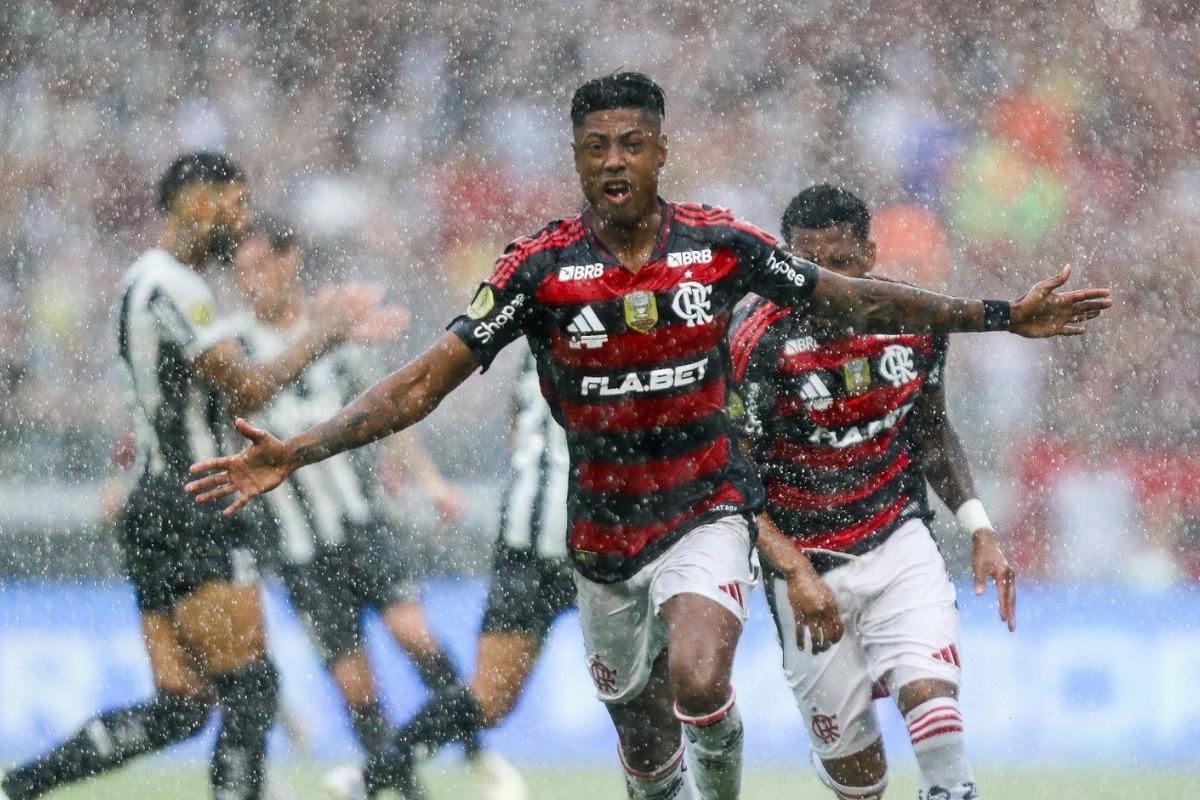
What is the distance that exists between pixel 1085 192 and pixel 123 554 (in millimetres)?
7234

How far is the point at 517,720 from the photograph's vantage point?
6973mm

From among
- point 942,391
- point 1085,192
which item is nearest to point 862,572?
point 942,391

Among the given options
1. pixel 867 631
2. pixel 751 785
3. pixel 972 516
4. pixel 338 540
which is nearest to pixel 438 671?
pixel 338 540

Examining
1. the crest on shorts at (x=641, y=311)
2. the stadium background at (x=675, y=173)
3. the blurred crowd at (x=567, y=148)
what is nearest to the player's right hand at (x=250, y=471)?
the crest on shorts at (x=641, y=311)

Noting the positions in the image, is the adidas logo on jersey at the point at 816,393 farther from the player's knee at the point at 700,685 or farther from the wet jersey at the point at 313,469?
the wet jersey at the point at 313,469

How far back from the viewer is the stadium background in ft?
28.6

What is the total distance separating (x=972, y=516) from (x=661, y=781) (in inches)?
45.4

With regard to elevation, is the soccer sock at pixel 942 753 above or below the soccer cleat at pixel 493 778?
above

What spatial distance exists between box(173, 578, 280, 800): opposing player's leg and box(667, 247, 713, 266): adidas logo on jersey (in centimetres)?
198

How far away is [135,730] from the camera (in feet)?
17.9

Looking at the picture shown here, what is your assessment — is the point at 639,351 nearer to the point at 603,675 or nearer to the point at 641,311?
the point at 641,311

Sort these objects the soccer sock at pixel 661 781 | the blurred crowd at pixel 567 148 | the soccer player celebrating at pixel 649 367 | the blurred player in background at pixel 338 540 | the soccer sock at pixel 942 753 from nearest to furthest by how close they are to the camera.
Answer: the soccer player celebrating at pixel 649 367 < the soccer sock at pixel 942 753 < the soccer sock at pixel 661 781 < the blurred player in background at pixel 338 540 < the blurred crowd at pixel 567 148

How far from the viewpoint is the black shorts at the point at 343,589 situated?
632 cm

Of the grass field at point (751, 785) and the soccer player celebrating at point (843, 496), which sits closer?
A: the soccer player celebrating at point (843, 496)
